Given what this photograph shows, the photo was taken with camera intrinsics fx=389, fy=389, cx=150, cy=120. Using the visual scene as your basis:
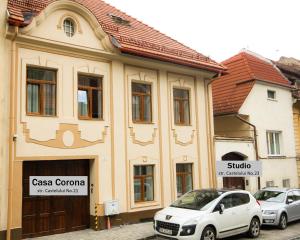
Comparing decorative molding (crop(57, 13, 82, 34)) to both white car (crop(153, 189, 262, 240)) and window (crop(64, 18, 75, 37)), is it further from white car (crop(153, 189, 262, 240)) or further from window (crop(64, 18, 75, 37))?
white car (crop(153, 189, 262, 240))

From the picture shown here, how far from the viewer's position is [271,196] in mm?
15500

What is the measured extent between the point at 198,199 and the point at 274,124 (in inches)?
460

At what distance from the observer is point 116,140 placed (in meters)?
14.7

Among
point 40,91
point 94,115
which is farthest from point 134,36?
point 40,91

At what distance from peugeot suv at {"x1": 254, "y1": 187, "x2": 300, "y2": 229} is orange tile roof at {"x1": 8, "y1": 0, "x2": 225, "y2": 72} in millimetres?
6039

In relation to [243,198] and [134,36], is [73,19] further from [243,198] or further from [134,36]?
[243,198]

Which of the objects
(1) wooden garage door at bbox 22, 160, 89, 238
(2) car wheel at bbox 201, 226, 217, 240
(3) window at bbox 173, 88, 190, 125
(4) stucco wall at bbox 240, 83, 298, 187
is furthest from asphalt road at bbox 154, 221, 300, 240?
(4) stucco wall at bbox 240, 83, 298, 187

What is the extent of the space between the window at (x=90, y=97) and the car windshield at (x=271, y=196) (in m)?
7.23

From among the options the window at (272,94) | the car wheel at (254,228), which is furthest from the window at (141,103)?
the window at (272,94)

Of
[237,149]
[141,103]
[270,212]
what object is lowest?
[270,212]

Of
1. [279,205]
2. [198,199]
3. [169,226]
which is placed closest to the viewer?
[169,226]

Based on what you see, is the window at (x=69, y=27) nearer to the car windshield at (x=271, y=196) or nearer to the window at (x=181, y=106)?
the window at (x=181, y=106)

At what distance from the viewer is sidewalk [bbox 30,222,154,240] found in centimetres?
1245

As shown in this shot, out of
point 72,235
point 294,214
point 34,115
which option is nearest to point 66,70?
point 34,115
